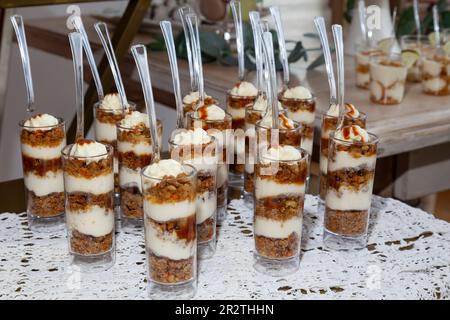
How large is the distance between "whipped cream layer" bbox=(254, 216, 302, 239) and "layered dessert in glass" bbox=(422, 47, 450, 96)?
119cm

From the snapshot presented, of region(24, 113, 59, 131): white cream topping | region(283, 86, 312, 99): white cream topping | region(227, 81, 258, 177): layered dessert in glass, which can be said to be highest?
region(283, 86, 312, 99): white cream topping

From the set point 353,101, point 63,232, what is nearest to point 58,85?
point 353,101

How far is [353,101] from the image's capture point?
2.05 metres

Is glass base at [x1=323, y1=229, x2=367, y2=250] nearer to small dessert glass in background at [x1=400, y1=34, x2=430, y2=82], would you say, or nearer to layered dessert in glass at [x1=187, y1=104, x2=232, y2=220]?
layered dessert in glass at [x1=187, y1=104, x2=232, y2=220]

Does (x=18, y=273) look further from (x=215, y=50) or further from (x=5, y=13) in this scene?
(x=215, y=50)

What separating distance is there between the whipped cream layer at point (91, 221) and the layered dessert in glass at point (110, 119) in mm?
194

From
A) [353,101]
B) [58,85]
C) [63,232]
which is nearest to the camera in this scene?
[63,232]

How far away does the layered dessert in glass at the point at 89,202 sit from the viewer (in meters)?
1.06

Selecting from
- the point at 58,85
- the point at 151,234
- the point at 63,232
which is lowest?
the point at 58,85

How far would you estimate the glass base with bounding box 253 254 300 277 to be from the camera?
3.58 feet

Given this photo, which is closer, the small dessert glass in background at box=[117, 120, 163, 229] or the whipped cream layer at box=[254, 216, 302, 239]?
the whipped cream layer at box=[254, 216, 302, 239]

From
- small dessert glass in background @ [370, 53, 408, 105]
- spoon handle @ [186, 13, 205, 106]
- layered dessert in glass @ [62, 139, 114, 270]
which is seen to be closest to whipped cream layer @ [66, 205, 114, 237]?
layered dessert in glass @ [62, 139, 114, 270]

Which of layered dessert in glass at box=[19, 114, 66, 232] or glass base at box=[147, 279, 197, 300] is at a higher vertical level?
layered dessert in glass at box=[19, 114, 66, 232]
